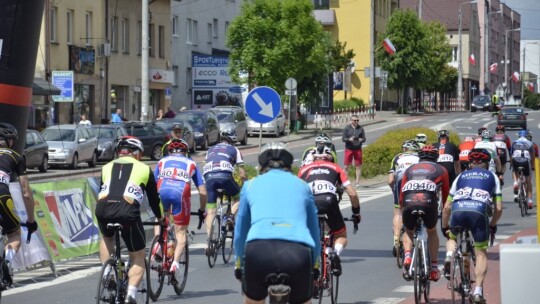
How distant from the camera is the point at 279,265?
7238 millimetres

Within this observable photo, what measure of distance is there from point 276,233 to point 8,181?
15.7ft

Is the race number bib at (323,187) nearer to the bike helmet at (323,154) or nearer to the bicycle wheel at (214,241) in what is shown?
the bike helmet at (323,154)

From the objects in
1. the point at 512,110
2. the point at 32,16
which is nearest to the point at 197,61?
the point at 512,110

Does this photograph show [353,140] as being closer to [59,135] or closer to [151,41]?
[59,135]

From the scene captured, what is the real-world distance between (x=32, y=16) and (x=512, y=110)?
5220 centimetres

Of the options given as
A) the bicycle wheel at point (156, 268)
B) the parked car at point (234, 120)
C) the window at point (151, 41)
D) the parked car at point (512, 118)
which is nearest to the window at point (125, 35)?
the window at point (151, 41)

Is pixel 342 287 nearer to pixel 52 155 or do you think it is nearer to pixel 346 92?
pixel 52 155

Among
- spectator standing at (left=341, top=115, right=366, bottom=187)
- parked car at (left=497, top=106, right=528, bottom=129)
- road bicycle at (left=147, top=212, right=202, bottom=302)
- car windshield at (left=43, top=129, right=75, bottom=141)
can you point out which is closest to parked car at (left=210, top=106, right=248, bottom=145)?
car windshield at (left=43, top=129, right=75, bottom=141)

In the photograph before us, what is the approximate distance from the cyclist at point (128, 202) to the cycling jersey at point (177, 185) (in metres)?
2.60

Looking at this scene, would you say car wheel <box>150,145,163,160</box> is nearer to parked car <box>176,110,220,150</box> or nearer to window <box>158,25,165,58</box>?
parked car <box>176,110,220,150</box>

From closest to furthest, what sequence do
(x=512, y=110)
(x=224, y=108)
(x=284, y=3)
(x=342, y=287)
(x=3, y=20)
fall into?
(x=342, y=287) → (x=3, y=20) → (x=224, y=108) → (x=284, y=3) → (x=512, y=110)

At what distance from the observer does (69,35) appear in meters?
49.8

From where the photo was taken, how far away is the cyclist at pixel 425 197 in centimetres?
1277

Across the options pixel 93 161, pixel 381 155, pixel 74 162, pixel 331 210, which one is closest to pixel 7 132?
pixel 331 210
